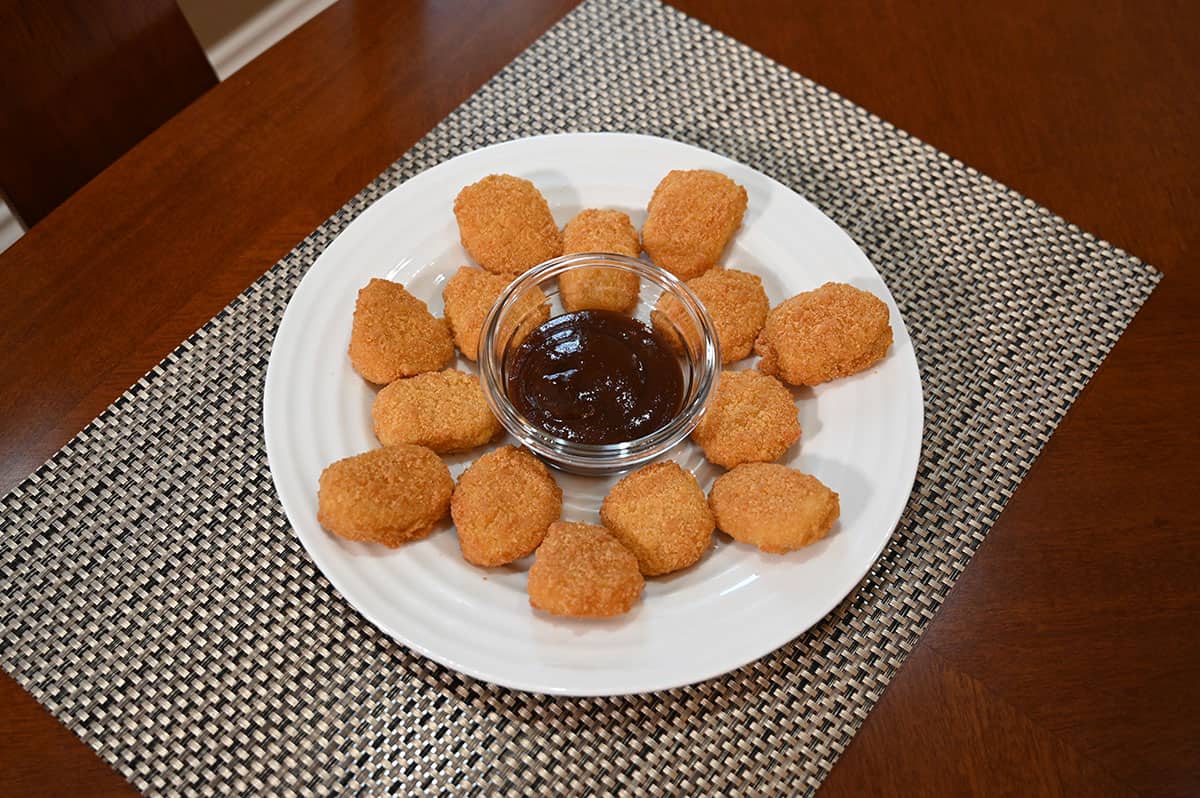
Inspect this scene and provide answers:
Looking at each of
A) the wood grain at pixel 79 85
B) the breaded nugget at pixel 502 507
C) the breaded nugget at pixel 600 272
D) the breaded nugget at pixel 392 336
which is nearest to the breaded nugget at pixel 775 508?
the breaded nugget at pixel 502 507

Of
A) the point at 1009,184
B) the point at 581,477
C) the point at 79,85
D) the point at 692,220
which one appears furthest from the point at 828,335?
the point at 79,85

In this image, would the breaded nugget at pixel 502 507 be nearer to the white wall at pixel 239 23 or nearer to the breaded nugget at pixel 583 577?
the breaded nugget at pixel 583 577

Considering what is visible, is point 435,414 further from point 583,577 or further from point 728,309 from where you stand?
point 728,309

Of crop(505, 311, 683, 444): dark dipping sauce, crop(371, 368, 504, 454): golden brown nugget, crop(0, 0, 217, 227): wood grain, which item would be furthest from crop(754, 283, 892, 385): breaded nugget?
crop(0, 0, 217, 227): wood grain

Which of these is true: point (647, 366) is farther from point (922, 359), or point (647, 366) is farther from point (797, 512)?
point (922, 359)

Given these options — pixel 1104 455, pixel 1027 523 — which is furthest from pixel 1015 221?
pixel 1027 523

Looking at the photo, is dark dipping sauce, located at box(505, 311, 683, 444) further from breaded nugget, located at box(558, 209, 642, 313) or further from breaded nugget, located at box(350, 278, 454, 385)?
breaded nugget, located at box(350, 278, 454, 385)
